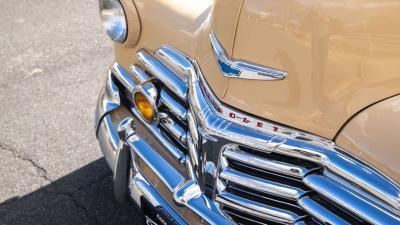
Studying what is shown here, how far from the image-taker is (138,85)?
2.00m

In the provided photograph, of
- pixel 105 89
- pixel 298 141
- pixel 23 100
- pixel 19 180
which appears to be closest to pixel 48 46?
pixel 23 100

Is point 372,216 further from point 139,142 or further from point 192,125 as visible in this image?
point 139,142

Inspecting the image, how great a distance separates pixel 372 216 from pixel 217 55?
646 mm

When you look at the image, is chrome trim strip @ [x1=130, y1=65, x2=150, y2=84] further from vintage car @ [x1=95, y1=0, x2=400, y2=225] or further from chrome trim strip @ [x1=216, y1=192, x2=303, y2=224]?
chrome trim strip @ [x1=216, y1=192, x2=303, y2=224]

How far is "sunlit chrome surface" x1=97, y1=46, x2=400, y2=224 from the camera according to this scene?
131cm

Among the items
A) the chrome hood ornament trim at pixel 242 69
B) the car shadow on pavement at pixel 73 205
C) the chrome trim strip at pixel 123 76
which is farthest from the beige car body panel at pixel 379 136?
the car shadow on pavement at pixel 73 205

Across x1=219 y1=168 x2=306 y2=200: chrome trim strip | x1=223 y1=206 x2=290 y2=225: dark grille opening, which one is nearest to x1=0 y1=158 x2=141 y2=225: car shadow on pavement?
x1=223 y1=206 x2=290 y2=225: dark grille opening

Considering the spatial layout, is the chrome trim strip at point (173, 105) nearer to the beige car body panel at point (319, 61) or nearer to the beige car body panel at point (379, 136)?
the beige car body panel at point (319, 61)

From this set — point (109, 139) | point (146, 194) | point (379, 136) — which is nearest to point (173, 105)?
point (146, 194)

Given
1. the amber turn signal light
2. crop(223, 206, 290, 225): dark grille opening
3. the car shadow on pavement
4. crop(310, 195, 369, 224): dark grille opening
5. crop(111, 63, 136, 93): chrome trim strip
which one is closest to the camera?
crop(310, 195, 369, 224): dark grille opening

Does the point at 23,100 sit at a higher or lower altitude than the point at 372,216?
lower

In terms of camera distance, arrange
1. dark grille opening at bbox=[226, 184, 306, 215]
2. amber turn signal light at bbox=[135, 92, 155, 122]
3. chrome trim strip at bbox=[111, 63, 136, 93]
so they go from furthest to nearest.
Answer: chrome trim strip at bbox=[111, 63, 136, 93]
amber turn signal light at bbox=[135, 92, 155, 122]
dark grille opening at bbox=[226, 184, 306, 215]

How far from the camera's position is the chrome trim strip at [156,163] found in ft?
6.13

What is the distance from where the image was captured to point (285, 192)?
1444 mm
